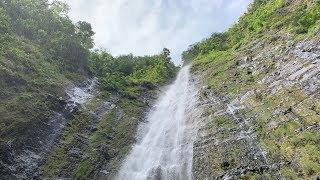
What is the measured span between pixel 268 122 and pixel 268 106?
159 cm

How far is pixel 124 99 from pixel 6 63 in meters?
9.31

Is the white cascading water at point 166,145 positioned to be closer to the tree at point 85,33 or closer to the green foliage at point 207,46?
the tree at point 85,33

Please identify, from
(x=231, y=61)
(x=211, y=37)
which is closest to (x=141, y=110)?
(x=231, y=61)

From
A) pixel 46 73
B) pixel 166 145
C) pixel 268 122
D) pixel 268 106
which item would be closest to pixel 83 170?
pixel 166 145

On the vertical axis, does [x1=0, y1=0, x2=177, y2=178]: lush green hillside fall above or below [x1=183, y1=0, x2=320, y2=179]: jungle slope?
above

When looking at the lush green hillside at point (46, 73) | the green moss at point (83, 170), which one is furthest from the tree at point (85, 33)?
the green moss at point (83, 170)

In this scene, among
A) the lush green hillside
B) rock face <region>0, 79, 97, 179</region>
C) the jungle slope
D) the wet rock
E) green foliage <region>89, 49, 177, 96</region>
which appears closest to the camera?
the jungle slope

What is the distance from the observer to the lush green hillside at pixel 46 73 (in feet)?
72.3

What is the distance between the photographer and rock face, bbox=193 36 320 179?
Result: 17594 millimetres

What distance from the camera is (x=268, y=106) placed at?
22.0m

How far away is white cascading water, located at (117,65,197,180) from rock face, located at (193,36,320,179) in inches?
28.2

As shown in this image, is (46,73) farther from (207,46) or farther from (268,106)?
(207,46)

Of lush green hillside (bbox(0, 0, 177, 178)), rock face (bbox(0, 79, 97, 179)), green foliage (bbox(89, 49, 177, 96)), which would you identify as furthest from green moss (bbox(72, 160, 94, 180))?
green foliage (bbox(89, 49, 177, 96))

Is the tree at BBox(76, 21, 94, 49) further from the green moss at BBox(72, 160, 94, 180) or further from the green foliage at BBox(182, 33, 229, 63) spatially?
the green moss at BBox(72, 160, 94, 180)
